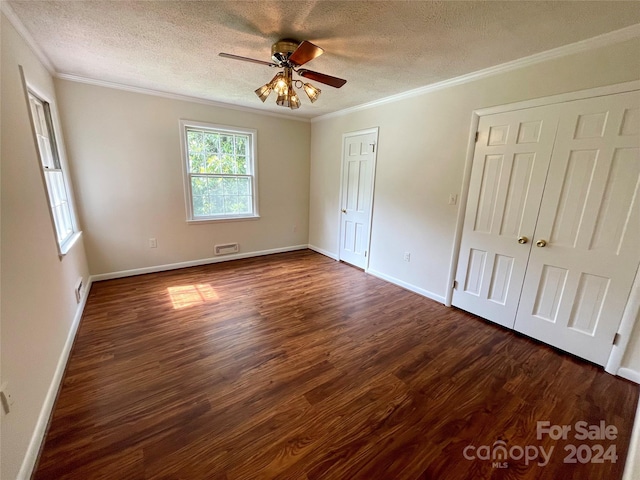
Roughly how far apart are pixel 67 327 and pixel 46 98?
2148 millimetres

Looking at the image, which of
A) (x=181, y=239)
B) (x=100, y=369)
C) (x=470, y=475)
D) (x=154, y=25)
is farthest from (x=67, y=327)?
(x=470, y=475)

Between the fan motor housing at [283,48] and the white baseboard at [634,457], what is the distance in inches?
121

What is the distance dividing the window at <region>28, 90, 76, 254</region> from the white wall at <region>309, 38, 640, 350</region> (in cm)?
351

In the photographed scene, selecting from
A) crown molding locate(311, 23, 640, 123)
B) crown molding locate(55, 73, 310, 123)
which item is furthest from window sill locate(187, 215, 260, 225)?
crown molding locate(311, 23, 640, 123)

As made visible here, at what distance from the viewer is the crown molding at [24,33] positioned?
165cm

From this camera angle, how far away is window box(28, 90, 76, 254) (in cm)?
243

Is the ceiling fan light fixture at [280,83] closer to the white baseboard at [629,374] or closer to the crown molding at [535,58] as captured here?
the crown molding at [535,58]

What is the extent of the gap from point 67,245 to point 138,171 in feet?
4.63

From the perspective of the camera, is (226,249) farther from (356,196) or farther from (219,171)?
(356,196)

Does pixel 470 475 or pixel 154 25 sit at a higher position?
pixel 154 25

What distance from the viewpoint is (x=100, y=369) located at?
194 cm

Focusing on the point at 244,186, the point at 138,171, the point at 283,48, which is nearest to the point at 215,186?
the point at 244,186

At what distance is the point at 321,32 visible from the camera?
192cm

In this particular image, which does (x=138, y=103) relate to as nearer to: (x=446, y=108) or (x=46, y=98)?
(x=46, y=98)
